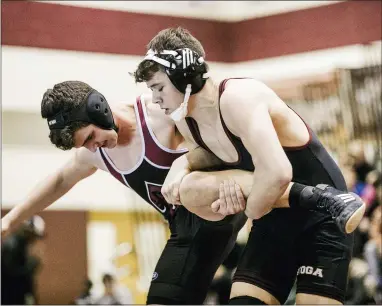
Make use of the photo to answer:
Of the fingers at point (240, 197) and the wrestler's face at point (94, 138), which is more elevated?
the wrestler's face at point (94, 138)

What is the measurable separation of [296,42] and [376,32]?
0.84 metres

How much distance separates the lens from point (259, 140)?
2.53 m

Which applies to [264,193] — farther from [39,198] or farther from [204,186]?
[39,198]

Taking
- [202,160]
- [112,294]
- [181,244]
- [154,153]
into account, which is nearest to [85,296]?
[112,294]

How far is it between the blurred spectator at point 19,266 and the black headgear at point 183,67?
3556mm

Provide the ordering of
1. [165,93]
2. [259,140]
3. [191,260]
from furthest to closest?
[191,260] → [165,93] → [259,140]

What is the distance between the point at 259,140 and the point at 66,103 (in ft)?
2.83

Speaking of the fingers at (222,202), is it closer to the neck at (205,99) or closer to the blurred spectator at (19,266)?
the neck at (205,99)

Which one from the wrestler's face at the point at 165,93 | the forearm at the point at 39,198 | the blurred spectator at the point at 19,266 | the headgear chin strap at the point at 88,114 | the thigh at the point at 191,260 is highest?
the wrestler's face at the point at 165,93

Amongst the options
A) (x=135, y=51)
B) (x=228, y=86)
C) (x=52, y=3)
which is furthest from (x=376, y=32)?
(x=228, y=86)

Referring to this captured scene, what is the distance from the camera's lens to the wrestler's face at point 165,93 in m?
2.78

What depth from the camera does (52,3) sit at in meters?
7.58

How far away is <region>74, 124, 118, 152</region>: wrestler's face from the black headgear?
1.37 ft

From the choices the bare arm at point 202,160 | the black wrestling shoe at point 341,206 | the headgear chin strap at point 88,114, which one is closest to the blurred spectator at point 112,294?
the headgear chin strap at point 88,114
